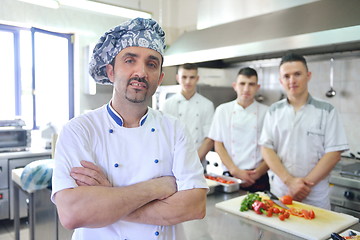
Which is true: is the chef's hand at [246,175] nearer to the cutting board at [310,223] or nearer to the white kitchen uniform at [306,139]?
the white kitchen uniform at [306,139]

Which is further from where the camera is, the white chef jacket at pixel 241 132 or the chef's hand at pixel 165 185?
the white chef jacket at pixel 241 132

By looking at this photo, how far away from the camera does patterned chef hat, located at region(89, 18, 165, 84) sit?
1.18m

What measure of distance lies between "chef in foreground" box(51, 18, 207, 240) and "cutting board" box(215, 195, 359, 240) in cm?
55

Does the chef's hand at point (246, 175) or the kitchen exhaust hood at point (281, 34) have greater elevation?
the kitchen exhaust hood at point (281, 34)

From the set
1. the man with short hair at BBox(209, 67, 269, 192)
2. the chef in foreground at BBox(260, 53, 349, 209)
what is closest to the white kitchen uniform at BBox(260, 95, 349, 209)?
the chef in foreground at BBox(260, 53, 349, 209)

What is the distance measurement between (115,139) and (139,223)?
329 mm

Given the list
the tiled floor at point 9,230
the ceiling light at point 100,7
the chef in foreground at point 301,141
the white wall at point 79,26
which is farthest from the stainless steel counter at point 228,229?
the white wall at point 79,26

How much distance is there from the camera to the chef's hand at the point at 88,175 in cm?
106

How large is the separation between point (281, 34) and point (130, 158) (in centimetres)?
169

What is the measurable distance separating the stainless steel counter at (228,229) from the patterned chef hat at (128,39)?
88 cm

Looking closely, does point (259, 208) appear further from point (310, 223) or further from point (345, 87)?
point (345, 87)

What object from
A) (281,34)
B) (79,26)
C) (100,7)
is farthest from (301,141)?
(79,26)

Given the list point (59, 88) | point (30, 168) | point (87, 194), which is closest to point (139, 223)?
point (87, 194)

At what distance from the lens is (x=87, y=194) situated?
3.35 feet
